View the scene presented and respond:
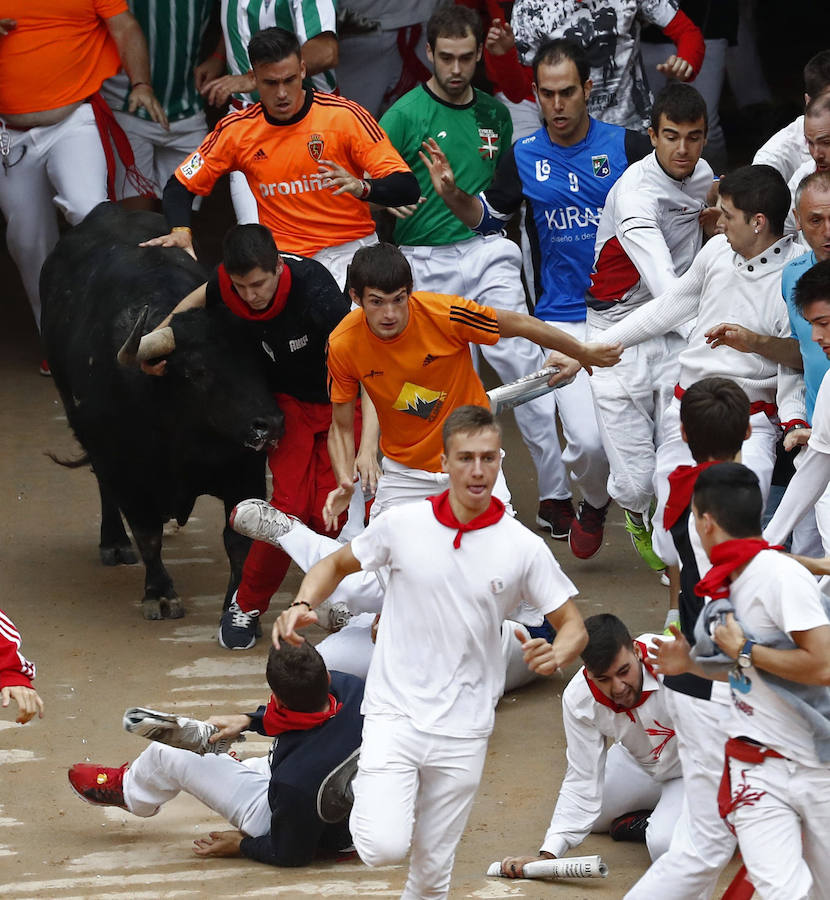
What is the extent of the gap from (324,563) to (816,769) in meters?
1.47

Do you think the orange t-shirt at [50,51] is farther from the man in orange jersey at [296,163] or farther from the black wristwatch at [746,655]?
the black wristwatch at [746,655]

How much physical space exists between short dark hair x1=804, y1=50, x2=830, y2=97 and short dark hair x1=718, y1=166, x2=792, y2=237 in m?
0.76

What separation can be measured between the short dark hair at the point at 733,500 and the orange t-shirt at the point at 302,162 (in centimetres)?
354

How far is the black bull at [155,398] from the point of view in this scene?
6969 millimetres

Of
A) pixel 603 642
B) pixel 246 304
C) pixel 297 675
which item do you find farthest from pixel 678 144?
pixel 297 675

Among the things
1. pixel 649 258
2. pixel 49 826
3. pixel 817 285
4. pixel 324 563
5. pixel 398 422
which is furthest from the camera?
pixel 649 258

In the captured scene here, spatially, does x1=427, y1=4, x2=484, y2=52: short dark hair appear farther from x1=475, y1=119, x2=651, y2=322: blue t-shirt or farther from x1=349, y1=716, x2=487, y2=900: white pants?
x1=349, y1=716, x2=487, y2=900: white pants

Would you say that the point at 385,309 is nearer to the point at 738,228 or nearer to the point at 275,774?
the point at 738,228

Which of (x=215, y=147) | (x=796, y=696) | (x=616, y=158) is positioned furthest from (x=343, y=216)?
(x=796, y=696)

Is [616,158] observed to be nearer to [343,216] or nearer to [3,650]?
[343,216]

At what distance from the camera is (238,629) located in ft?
23.2

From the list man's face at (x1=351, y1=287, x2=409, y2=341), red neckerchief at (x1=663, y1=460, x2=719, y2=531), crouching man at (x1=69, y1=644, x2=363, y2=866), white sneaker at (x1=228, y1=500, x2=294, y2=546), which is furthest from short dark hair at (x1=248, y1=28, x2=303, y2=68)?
red neckerchief at (x1=663, y1=460, x2=719, y2=531)

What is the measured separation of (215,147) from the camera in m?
7.54

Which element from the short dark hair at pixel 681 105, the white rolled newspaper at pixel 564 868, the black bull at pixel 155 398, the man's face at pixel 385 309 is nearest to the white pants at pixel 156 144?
the black bull at pixel 155 398
